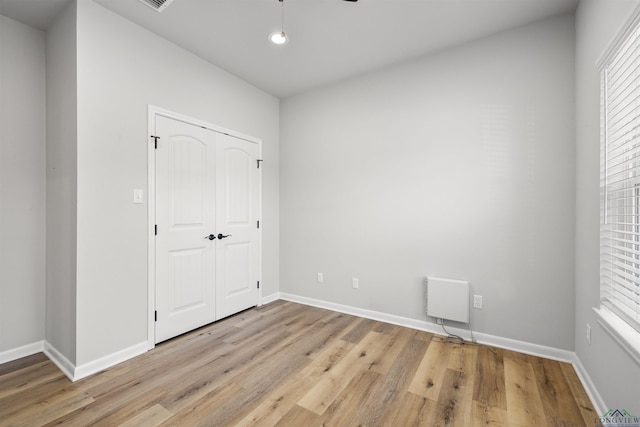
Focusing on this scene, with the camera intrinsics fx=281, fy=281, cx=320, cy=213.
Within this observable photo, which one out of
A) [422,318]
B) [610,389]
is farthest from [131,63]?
[610,389]

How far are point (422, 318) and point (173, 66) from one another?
359 centimetres

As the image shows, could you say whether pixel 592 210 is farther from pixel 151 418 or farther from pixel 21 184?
pixel 21 184

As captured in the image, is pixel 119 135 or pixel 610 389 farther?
pixel 119 135

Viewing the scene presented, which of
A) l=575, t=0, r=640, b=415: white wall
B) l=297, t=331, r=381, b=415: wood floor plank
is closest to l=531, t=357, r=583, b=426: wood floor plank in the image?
l=575, t=0, r=640, b=415: white wall

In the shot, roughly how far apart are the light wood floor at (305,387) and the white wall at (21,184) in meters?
0.39

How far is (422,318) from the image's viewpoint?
296 centimetres

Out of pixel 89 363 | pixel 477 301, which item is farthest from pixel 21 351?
pixel 477 301

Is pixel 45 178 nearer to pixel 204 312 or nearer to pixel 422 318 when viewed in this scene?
pixel 204 312

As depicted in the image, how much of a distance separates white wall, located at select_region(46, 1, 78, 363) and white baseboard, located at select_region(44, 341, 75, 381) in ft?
0.10

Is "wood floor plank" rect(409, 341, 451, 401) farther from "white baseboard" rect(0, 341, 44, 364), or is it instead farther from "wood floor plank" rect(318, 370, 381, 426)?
"white baseboard" rect(0, 341, 44, 364)

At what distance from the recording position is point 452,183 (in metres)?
2.79

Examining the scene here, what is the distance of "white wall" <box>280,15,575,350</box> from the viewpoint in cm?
237

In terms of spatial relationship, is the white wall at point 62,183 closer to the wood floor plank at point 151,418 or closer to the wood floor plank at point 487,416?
the wood floor plank at point 151,418

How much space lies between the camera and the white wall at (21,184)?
235 centimetres
